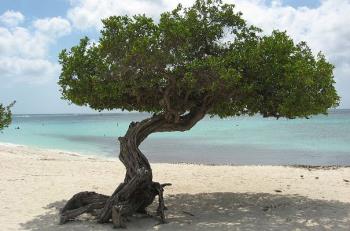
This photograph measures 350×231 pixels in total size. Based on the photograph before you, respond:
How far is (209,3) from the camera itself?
10336mm

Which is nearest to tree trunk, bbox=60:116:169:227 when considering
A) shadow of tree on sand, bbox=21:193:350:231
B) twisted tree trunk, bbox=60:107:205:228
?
twisted tree trunk, bbox=60:107:205:228

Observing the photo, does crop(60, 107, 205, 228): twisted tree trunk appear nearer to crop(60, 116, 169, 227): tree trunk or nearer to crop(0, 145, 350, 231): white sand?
crop(60, 116, 169, 227): tree trunk

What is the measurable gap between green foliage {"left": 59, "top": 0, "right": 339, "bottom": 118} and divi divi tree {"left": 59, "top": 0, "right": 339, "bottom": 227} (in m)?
0.02

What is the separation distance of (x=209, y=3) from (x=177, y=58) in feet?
5.63

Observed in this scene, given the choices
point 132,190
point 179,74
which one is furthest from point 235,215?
point 179,74

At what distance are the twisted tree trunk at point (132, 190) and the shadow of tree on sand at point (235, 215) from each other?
9.9 inches

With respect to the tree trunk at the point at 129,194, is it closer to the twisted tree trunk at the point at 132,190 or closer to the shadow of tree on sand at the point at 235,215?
the twisted tree trunk at the point at 132,190

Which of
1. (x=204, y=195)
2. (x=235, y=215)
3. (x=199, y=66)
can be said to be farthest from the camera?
(x=204, y=195)

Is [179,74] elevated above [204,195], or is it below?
above

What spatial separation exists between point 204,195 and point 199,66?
552 centimetres

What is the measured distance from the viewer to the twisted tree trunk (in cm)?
1002

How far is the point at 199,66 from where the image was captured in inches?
359

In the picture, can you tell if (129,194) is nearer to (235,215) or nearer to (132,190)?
(132,190)

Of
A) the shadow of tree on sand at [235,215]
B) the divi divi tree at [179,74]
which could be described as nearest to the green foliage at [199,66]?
the divi divi tree at [179,74]
